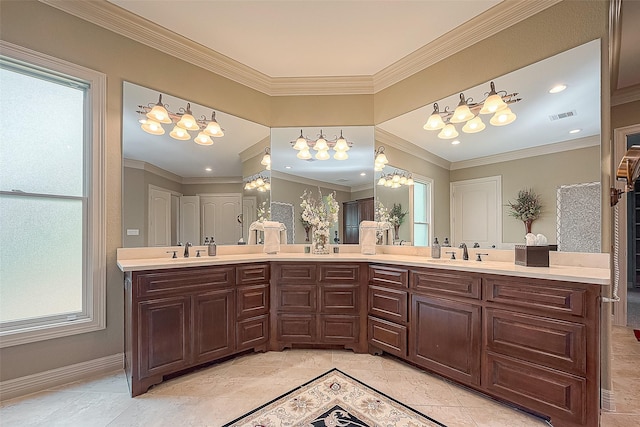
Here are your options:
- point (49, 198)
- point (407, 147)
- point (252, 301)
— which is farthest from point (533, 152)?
point (49, 198)

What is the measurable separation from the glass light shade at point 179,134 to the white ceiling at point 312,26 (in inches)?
34.1

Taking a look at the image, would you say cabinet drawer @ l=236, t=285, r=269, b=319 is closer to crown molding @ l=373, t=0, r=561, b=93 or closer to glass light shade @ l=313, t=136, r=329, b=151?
glass light shade @ l=313, t=136, r=329, b=151

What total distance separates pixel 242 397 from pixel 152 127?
2.45 metres

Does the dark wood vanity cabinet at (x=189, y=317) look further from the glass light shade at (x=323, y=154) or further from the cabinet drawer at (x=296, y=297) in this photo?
the glass light shade at (x=323, y=154)

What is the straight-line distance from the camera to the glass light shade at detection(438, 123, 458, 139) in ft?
8.93

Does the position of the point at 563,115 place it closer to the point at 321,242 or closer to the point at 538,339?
the point at 538,339

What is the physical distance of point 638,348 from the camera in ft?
8.79

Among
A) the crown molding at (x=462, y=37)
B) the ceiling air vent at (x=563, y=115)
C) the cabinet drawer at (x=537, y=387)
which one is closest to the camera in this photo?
the cabinet drawer at (x=537, y=387)

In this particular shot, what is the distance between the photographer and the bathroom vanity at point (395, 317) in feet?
5.28

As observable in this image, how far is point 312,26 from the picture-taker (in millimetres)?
2504

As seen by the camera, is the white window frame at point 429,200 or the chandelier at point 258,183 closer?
the white window frame at point 429,200

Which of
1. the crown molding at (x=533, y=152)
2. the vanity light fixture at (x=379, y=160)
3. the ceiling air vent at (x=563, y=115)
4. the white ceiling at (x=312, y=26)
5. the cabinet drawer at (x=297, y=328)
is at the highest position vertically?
the white ceiling at (x=312, y=26)

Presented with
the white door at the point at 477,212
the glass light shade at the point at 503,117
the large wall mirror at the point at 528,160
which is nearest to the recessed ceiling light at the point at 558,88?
the large wall mirror at the point at 528,160

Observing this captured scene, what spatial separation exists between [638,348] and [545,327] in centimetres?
206
